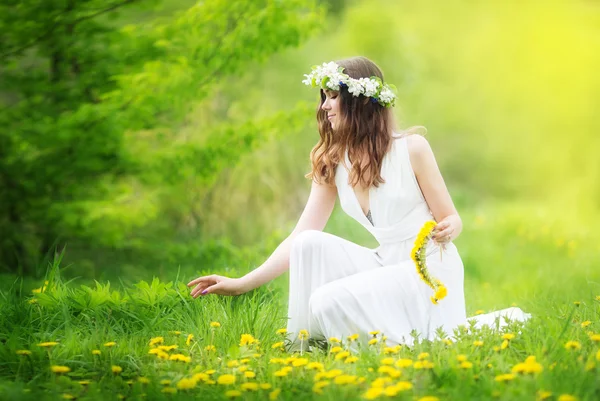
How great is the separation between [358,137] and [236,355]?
3.48ft

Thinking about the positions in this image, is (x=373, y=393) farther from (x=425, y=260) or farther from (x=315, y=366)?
(x=425, y=260)

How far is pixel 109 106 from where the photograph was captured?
15.5 feet

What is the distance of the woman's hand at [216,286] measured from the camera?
118 inches

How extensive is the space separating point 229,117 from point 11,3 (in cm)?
314

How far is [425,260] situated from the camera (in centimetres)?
281

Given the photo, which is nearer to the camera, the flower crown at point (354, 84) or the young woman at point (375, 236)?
the young woman at point (375, 236)

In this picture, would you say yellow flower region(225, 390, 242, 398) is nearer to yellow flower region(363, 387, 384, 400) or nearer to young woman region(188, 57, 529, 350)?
yellow flower region(363, 387, 384, 400)

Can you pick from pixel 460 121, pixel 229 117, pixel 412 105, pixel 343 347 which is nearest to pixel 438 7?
pixel 460 121

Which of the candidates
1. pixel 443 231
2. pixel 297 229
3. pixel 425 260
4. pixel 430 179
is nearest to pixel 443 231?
pixel 443 231

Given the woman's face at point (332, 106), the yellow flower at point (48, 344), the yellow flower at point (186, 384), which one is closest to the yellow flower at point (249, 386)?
the yellow flower at point (186, 384)

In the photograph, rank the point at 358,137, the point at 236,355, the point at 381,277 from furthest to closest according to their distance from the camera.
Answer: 1. the point at 358,137
2. the point at 381,277
3. the point at 236,355

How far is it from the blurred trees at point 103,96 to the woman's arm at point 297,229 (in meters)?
2.10

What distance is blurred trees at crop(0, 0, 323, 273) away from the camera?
4.88 m

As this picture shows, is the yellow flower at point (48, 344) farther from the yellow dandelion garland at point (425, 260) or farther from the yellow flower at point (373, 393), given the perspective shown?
the yellow dandelion garland at point (425, 260)
